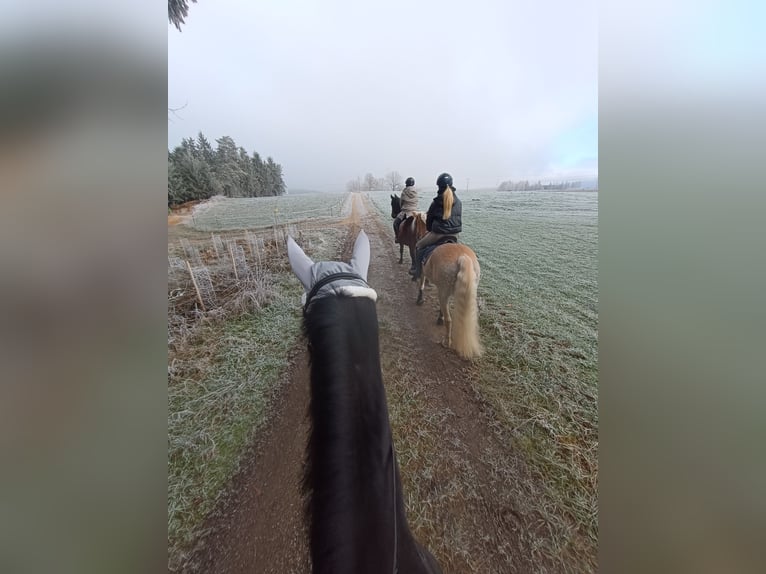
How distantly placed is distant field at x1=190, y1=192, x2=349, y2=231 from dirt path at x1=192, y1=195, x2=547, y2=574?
24 cm

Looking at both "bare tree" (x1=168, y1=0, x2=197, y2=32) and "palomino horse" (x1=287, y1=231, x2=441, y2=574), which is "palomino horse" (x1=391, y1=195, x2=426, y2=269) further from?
"bare tree" (x1=168, y1=0, x2=197, y2=32)

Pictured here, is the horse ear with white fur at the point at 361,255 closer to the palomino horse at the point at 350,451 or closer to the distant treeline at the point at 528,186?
the palomino horse at the point at 350,451

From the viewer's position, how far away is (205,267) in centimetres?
88

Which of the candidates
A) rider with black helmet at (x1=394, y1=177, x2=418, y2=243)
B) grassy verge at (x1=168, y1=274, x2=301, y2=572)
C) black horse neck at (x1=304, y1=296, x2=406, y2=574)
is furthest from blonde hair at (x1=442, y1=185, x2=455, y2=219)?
grassy verge at (x1=168, y1=274, x2=301, y2=572)

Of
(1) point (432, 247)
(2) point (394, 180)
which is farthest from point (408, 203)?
(1) point (432, 247)

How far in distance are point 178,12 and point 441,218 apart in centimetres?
121

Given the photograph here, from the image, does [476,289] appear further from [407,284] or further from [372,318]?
[372,318]

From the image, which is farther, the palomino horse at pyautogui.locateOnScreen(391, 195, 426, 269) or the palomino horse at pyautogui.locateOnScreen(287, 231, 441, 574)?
the palomino horse at pyautogui.locateOnScreen(391, 195, 426, 269)

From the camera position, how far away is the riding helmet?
3.39ft

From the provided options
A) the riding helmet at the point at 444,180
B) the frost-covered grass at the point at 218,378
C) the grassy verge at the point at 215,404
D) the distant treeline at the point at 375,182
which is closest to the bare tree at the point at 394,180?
the distant treeline at the point at 375,182

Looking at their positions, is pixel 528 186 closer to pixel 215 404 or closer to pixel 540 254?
pixel 540 254

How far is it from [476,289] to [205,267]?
119 cm

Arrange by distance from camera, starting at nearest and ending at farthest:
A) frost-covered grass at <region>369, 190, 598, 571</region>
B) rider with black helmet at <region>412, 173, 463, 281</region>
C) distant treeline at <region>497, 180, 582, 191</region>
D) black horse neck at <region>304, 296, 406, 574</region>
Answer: black horse neck at <region>304, 296, 406, 574</region>
frost-covered grass at <region>369, 190, 598, 571</region>
distant treeline at <region>497, 180, 582, 191</region>
rider with black helmet at <region>412, 173, 463, 281</region>
